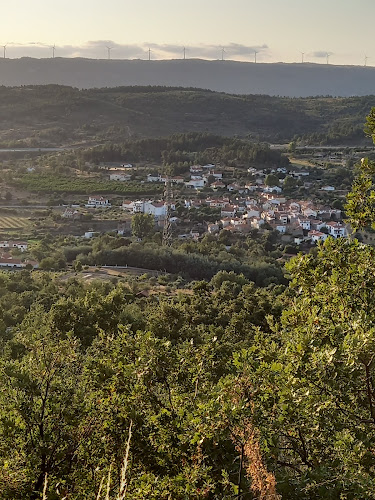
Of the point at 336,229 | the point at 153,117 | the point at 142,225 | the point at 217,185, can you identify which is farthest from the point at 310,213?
the point at 153,117

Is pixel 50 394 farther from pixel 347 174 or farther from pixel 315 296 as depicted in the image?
pixel 347 174

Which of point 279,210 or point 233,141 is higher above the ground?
point 233,141

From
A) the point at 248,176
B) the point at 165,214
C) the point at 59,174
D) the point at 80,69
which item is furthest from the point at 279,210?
the point at 80,69

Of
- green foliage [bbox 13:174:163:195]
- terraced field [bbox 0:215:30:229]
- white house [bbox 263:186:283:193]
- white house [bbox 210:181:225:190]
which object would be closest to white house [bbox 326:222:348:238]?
white house [bbox 263:186:283:193]

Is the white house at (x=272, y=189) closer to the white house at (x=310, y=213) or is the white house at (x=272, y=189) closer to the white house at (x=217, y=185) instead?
the white house at (x=217, y=185)

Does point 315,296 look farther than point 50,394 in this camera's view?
No

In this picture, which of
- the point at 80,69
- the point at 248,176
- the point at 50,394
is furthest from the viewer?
the point at 80,69

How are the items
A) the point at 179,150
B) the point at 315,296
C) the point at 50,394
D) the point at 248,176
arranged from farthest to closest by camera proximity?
1. the point at 179,150
2. the point at 248,176
3. the point at 50,394
4. the point at 315,296

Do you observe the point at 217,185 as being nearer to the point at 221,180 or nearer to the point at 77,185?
the point at 221,180
